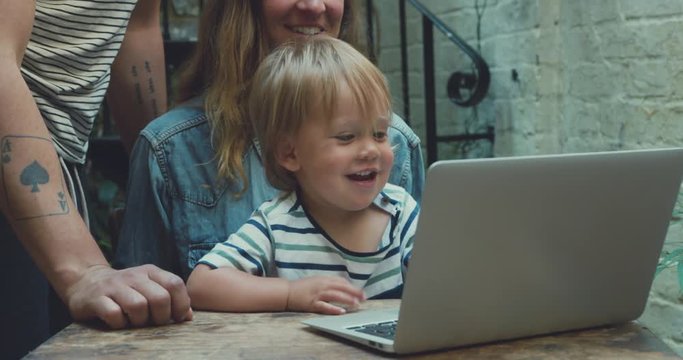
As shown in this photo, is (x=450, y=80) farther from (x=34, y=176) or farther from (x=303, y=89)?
(x=34, y=176)

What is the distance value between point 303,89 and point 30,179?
42cm

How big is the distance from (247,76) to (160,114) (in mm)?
309

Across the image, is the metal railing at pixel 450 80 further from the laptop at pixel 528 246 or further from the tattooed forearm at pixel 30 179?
the laptop at pixel 528 246

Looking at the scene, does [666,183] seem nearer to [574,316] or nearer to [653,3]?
[574,316]

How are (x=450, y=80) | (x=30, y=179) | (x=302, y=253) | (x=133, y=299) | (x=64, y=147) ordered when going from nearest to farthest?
(x=133, y=299) < (x=30, y=179) < (x=302, y=253) < (x=64, y=147) < (x=450, y=80)

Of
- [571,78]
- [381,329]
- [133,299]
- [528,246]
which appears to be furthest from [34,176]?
[571,78]

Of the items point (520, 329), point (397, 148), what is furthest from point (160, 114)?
point (520, 329)

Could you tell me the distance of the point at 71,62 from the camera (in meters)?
1.94

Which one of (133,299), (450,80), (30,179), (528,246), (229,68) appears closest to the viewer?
(528,246)

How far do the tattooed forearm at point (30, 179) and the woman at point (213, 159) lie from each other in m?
0.43

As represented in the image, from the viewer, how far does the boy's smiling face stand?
62.5 inches

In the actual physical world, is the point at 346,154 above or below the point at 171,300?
above

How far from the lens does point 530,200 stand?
1157mm

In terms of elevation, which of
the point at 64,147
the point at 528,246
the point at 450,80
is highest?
the point at 450,80
